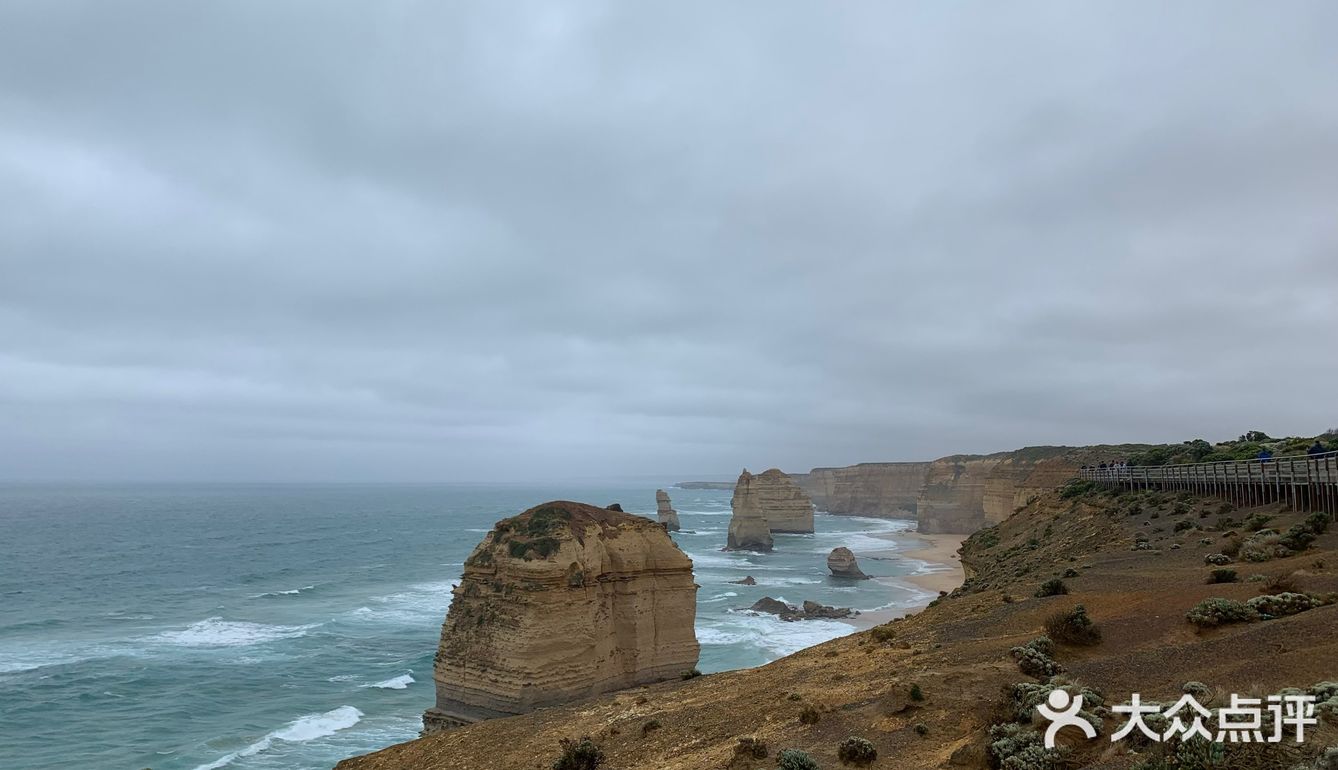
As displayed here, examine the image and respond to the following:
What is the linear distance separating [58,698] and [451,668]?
25298mm

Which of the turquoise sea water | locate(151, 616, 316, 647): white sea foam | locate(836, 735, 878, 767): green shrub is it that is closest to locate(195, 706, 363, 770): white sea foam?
the turquoise sea water

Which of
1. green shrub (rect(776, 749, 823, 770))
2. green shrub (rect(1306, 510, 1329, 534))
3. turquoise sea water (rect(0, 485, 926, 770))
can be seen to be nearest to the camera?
green shrub (rect(776, 749, 823, 770))

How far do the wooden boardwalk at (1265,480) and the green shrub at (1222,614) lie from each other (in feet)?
33.4

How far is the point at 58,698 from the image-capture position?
3547 cm

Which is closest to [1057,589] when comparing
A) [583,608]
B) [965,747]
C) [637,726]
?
[965,747]

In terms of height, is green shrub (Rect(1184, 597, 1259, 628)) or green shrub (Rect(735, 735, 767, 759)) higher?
green shrub (Rect(1184, 597, 1259, 628))

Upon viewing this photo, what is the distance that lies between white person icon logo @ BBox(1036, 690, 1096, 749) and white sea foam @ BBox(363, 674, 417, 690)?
115ft

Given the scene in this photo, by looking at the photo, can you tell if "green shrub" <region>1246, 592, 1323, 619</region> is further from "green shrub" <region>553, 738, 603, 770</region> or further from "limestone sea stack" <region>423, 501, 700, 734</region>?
"limestone sea stack" <region>423, 501, 700, 734</region>

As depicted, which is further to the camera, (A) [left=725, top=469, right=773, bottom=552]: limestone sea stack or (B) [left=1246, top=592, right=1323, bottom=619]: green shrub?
(A) [left=725, top=469, right=773, bottom=552]: limestone sea stack

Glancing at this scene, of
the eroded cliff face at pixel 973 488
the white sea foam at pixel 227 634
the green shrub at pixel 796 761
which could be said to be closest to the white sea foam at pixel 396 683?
the white sea foam at pixel 227 634

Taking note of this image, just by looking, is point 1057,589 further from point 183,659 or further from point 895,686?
point 183,659

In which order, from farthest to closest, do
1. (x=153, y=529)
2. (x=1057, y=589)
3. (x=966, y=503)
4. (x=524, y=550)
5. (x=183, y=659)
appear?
(x=153, y=529) < (x=966, y=503) < (x=183, y=659) < (x=524, y=550) < (x=1057, y=589)

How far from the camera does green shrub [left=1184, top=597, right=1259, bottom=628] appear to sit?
12352mm

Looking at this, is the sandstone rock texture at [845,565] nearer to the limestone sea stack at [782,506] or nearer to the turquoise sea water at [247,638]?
the turquoise sea water at [247,638]
